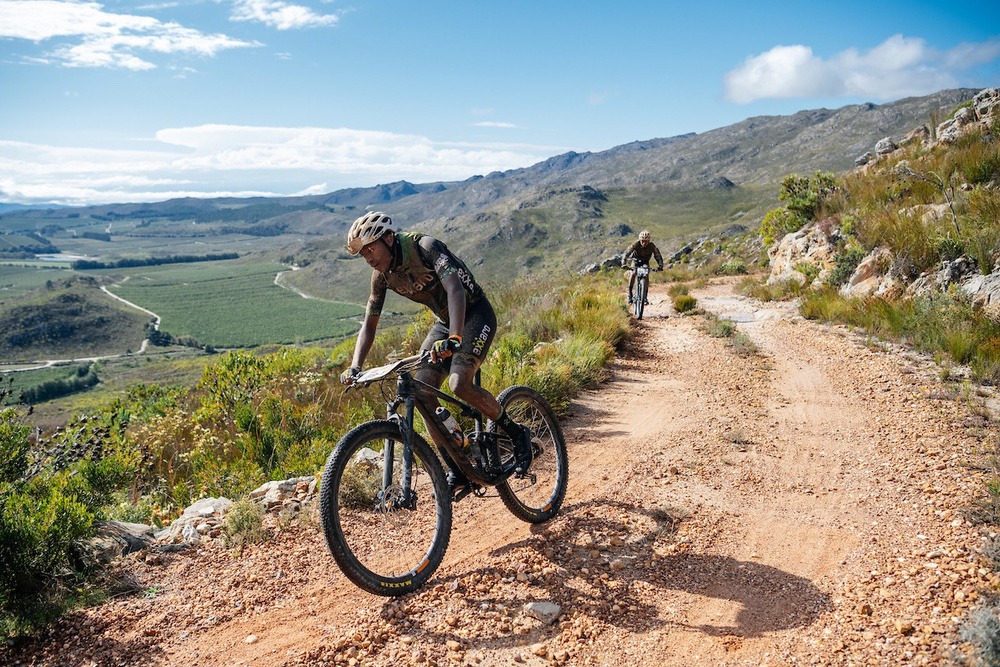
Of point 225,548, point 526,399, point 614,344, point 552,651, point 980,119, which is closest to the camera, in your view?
point 552,651

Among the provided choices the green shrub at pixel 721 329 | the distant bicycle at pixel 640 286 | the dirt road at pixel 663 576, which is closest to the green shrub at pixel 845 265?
the green shrub at pixel 721 329

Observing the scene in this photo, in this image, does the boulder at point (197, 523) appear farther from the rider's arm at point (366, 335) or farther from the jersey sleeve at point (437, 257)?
the jersey sleeve at point (437, 257)

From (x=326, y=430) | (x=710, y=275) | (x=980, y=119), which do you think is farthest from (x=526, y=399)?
(x=710, y=275)

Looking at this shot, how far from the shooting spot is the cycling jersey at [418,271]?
442cm

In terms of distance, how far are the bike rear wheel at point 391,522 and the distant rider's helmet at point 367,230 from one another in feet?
4.22

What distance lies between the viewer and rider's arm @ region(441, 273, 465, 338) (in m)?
4.24

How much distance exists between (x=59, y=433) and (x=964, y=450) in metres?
9.16

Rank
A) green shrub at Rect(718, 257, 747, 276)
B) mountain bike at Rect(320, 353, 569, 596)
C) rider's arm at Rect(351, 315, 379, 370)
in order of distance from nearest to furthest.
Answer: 1. mountain bike at Rect(320, 353, 569, 596)
2. rider's arm at Rect(351, 315, 379, 370)
3. green shrub at Rect(718, 257, 747, 276)

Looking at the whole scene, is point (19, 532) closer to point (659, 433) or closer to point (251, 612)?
point (251, 612)

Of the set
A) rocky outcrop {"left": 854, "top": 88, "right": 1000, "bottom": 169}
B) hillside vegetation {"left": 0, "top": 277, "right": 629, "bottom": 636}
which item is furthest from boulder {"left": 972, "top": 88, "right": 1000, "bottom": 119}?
hillside vegetation {"left": 0, "top": 277, "right": 629, "bottom": 636}

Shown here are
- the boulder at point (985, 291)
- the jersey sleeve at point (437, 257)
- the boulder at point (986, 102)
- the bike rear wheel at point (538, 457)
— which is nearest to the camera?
the jersey sleeve at point (437, 257)

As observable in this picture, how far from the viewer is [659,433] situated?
7145mm

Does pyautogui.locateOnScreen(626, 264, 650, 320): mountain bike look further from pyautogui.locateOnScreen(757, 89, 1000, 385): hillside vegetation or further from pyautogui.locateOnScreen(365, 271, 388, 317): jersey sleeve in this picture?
pyautogui.locateOnScreen(365, 271, 388, 317): jersey sleeve

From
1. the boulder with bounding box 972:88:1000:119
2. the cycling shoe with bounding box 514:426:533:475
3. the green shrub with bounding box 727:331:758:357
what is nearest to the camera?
the cycling shoe with bounding box 514:426:533:475
